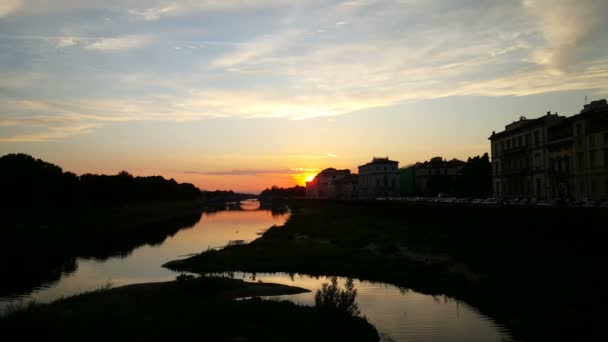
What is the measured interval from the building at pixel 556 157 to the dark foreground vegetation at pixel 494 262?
21.1 m

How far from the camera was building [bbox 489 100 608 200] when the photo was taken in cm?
6206

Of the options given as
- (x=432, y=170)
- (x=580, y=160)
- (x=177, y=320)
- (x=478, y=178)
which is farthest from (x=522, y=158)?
(x=432, y=170)

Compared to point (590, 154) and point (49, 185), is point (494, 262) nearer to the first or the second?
point (590, 154)

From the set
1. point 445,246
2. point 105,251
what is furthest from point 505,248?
point 105,251

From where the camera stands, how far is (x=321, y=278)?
35.0m

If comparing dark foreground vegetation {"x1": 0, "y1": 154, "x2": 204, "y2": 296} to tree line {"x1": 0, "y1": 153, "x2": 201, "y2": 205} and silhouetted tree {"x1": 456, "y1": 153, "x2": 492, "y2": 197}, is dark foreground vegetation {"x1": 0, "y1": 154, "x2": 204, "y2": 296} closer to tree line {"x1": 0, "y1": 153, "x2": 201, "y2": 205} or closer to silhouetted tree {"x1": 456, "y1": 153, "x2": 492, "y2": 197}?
tree line {"x1": 0, "y1": 153, "x2": 201, "y2": 205}

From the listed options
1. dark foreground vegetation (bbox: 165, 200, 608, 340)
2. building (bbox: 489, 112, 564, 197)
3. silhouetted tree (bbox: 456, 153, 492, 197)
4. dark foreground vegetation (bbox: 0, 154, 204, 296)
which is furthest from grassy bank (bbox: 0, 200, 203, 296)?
silhouetted tree (bbox: 456, 153, 492, 197)

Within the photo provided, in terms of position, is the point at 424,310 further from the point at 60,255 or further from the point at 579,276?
the point at 60,255

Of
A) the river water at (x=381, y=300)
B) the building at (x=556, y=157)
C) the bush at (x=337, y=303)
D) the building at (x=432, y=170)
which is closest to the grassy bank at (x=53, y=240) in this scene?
the river water at (x=381, y=300)

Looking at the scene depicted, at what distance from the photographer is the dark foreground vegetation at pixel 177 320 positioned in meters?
18.9

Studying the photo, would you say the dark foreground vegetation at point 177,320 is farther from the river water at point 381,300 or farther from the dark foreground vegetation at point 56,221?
the dark foreground vegetation at point 56,221

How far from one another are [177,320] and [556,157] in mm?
65952

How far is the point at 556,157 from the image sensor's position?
72.4 meters

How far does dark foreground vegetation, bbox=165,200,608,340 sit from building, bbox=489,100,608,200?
21.1 meters
